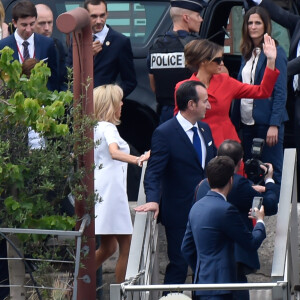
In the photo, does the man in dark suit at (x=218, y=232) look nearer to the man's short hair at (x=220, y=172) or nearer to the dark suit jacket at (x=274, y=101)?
the man's short hair at (x=220, y=172)

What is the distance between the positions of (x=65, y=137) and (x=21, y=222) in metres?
0.57

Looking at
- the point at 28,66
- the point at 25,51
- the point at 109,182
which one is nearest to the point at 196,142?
the point at 109,182

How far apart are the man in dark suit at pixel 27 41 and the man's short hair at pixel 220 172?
100 inches

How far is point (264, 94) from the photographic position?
789cm

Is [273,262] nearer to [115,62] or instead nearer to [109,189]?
[109,189]

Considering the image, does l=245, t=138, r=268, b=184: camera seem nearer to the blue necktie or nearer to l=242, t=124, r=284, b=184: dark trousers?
the blue necktie

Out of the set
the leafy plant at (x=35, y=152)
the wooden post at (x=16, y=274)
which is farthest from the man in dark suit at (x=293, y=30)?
the wooden post at (x=16, y=274)

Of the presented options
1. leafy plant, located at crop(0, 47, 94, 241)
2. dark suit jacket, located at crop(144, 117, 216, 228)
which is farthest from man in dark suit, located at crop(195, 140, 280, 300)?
leafy plant, located at crop(0, 47, 94, 241)

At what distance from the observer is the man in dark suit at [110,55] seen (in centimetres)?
896

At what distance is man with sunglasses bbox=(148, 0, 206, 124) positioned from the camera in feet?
27.4

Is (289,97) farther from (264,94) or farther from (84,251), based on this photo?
(84,251)

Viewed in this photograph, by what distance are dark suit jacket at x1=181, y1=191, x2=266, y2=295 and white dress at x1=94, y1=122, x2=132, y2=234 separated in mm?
1460

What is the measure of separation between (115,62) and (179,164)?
194 centimetres

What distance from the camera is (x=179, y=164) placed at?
24.0 ft
